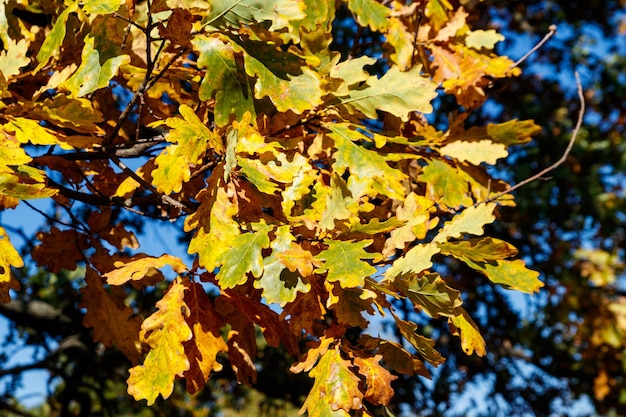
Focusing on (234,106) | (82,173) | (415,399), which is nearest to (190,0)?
(234,106)

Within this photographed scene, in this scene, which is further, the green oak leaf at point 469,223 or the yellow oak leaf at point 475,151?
the yellow oak leaf at point 475,151

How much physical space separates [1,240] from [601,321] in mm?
4661

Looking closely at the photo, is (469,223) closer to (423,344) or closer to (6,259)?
(423,344)

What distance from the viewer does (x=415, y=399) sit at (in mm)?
3381

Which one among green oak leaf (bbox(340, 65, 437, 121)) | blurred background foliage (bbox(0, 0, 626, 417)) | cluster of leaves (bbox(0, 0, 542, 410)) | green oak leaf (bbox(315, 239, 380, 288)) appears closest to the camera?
green oak leaf (bbox(315, 239, 380, 288))

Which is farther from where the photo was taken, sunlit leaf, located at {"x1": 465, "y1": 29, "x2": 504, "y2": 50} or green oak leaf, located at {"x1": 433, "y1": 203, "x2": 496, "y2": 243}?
sunlit leaf, located at {"x1": 465, "y1": 29, "x2": 504, "y2": 50}

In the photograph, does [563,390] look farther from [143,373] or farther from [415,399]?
[143,373]

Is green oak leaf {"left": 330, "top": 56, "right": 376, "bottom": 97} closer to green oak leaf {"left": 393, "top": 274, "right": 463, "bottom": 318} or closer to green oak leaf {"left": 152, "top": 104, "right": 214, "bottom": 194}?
green oak leaf {"left": 152, "top": 104, "right": 214, "bottom": 194}

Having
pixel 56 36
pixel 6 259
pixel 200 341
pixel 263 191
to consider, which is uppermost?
pixel 56 36

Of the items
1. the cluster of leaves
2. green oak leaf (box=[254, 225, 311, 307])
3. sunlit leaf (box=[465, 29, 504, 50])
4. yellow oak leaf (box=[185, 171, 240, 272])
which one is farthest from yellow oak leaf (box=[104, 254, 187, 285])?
sunlit leaf (box=[465, 29, 504, 50])

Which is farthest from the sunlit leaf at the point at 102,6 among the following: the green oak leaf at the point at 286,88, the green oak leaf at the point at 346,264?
the green oak leaf at the point at 346,264

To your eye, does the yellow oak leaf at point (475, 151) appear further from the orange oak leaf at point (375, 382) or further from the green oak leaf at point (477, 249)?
the orange oak leaf at point (375, 382)

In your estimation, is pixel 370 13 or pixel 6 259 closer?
pixel 6 259

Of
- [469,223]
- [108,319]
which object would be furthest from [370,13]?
[108,319]
